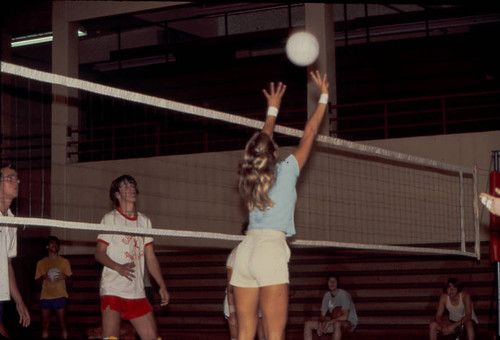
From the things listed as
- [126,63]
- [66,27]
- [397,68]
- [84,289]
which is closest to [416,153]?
[397,68]

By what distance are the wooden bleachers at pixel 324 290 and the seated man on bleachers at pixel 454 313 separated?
2.10ft

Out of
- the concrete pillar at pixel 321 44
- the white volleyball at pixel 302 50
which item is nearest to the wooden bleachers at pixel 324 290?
the concrete pillar at pixel 321 44

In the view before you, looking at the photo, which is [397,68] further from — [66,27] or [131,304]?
[131,304]

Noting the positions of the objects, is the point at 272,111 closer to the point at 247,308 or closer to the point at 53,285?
the point at 247,308

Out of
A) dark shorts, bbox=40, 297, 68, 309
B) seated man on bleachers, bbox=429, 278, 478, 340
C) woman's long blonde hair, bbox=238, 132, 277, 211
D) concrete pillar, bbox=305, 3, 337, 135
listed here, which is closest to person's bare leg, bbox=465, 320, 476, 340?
seated man on bleachers, bbox=429, 278, 478, 340

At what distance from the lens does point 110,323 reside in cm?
467

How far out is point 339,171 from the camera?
10.6 meters

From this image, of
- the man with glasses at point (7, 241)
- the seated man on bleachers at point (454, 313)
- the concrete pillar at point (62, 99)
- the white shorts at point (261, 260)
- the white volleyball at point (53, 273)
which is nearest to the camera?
the white shorts at point (261, 260)

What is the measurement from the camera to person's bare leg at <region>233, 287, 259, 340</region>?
3.64 metres

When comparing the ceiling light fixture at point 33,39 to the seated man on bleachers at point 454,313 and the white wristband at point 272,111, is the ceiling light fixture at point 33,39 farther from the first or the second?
the white wristband at point 272,111

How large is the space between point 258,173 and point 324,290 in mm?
7487

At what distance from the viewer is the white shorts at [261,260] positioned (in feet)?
11.7

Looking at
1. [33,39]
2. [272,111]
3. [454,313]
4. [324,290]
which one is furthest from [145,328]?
[33,39]

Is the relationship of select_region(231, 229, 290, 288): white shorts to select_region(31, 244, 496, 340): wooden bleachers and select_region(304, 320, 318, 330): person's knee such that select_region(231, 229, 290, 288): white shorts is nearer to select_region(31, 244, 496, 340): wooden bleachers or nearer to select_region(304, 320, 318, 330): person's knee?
select_region(304, 320, 318, 330): person's knee
